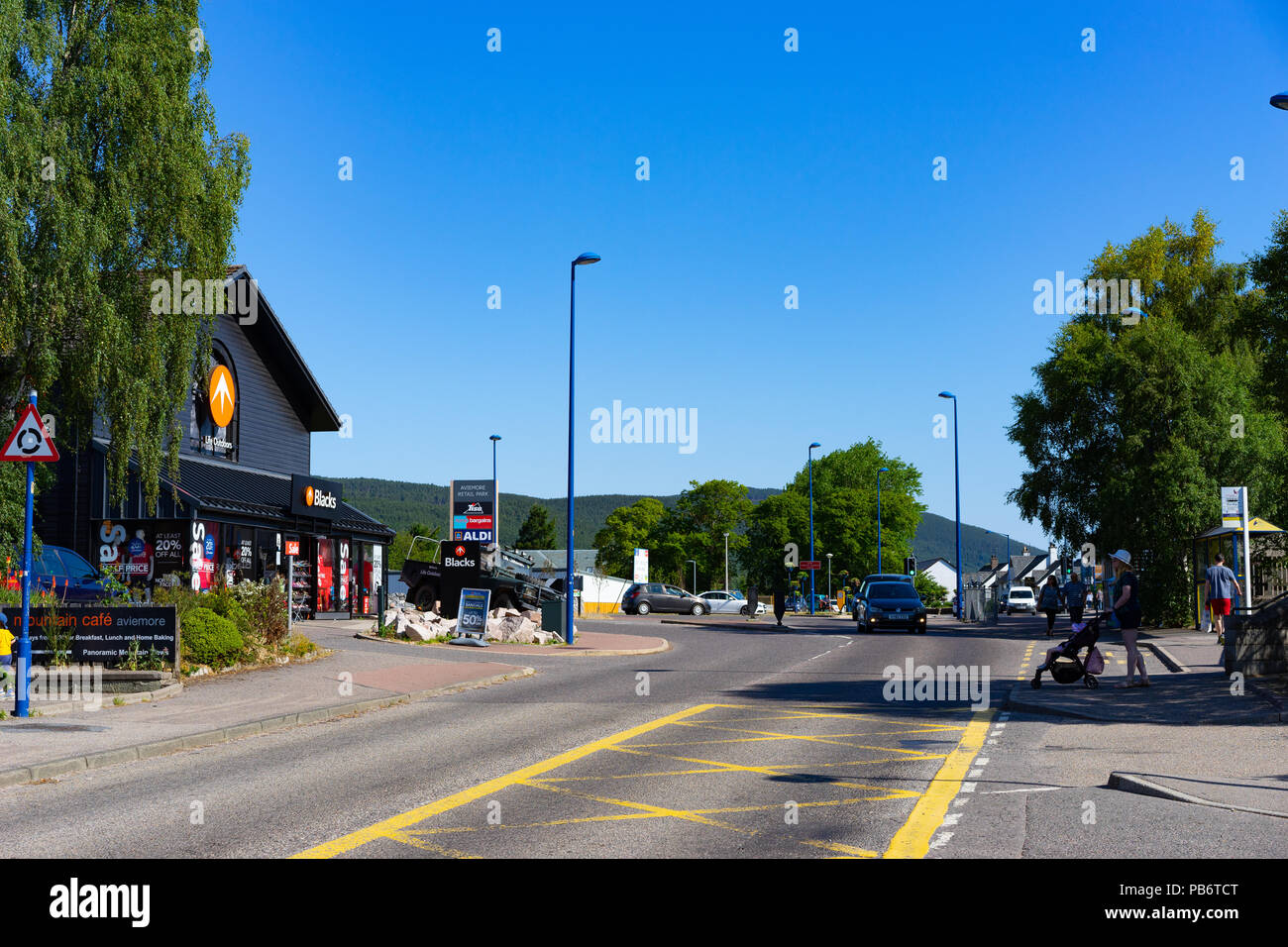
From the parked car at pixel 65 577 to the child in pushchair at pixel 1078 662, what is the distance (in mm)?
15072

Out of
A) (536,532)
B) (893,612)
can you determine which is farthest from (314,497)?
(536,532)

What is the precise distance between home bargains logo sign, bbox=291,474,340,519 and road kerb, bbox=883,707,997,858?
25246 mm

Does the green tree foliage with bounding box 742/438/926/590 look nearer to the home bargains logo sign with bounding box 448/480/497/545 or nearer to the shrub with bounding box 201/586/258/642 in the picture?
the home bargains logo sign with bounding box 448/480/497/545

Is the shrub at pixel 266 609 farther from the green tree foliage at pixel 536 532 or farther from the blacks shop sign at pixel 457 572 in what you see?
the green tree foliage at pixel 536 532

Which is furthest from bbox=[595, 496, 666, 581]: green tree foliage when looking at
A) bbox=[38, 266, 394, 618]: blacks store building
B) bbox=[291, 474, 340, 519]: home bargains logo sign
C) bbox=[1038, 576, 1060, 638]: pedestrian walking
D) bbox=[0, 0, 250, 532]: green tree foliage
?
bbox=[0, 0, 250, 532]: green tree foliage

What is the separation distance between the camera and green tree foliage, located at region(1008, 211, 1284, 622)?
110ft

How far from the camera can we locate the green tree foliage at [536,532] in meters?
159

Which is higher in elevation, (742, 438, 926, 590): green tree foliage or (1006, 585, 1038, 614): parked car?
(742, 438, 926, 590): green tree foliage

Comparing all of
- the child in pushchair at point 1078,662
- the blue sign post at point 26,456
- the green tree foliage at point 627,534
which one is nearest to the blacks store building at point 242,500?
the blue sign post at point 26,456

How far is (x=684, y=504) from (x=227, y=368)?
85.3 m

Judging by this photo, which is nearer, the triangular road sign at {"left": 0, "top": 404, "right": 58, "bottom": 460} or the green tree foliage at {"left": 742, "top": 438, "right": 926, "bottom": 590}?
the triangular road sign at {"left": 0, "top": 404, "right": 58, "bottom": 460}

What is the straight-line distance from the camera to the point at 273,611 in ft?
68.3

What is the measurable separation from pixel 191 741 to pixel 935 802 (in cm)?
785

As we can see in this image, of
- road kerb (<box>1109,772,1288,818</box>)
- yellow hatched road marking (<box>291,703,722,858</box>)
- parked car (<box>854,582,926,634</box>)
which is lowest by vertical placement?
parked car (<box>854,582,926,634</box>)
